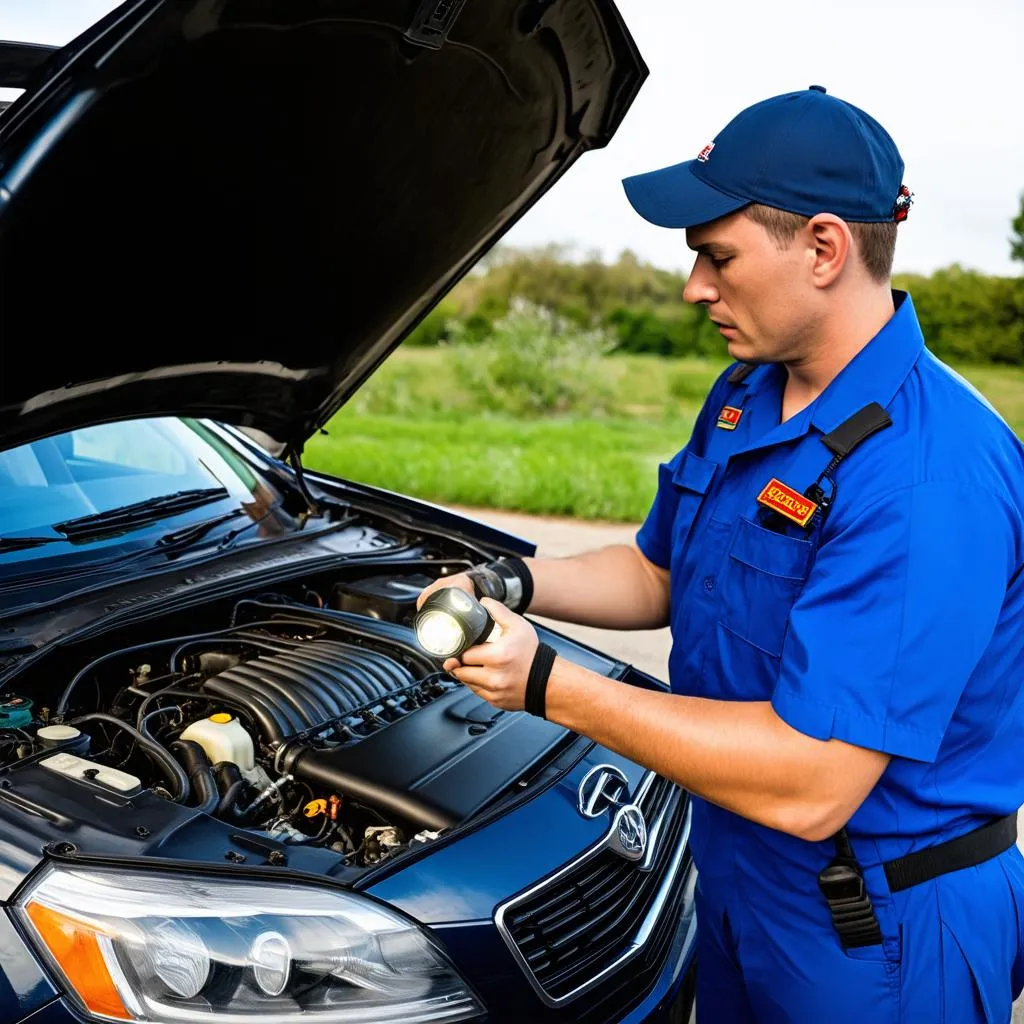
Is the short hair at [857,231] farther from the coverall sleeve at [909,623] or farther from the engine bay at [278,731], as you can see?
the engine bay at [278,731]

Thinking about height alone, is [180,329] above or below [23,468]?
above

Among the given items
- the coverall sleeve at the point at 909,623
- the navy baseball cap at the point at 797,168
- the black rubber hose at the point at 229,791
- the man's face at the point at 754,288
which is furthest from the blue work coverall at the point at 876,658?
the black rubber hose at the point at 229,791

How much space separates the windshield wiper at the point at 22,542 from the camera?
90.4 inches

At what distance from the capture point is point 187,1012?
4.73 ft

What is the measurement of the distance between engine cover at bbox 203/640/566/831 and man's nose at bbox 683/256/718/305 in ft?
3.03

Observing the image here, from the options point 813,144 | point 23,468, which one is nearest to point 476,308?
point 23,468

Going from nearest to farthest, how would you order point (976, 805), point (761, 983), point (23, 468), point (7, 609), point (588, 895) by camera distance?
point (976, 805) < point (761, 983) < point (588, 895) < point (7, 609) < point (23, 468)

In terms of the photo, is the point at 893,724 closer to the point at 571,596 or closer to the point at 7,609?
the point at 571,596

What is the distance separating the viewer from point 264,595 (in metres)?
2.65

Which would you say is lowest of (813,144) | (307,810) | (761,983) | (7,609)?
(761,983)

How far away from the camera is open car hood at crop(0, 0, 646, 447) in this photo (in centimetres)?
159

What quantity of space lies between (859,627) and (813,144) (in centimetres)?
65

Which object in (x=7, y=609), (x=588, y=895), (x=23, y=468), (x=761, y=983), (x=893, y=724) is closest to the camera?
(x=893, y=724)

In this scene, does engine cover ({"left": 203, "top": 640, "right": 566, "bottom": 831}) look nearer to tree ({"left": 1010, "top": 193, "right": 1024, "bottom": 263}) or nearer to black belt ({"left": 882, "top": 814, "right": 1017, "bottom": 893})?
black belt ({"left": 882, "top": 814, "right": 1017, "bottom": 893})
